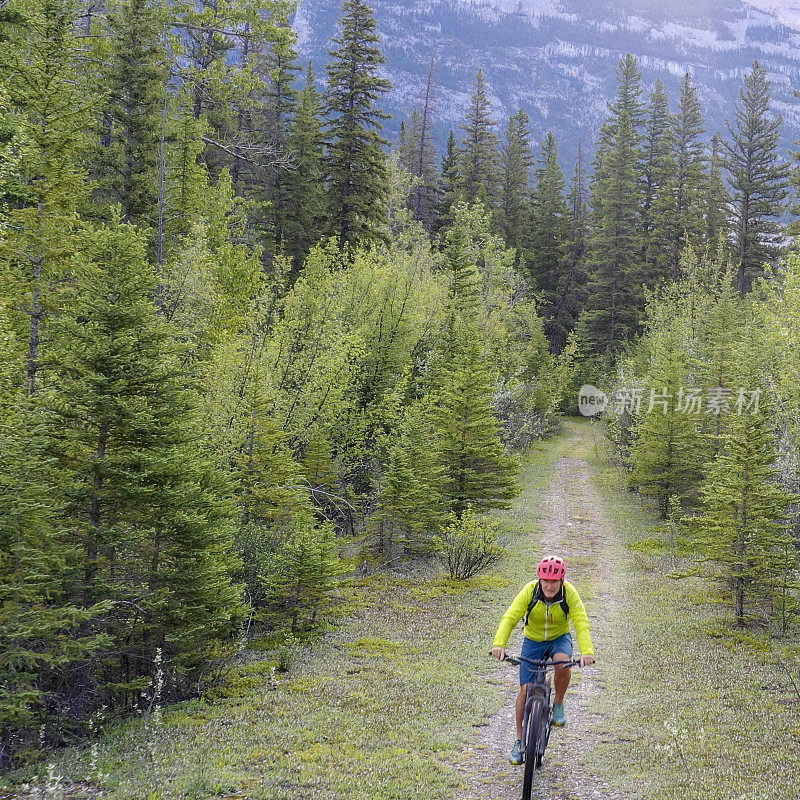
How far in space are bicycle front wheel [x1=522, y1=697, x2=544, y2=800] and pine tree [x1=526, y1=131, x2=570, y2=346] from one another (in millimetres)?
62688

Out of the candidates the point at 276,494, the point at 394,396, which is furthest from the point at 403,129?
the point at 276,494

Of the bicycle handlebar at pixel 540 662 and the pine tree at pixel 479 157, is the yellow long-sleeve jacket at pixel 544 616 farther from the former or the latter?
the pine tree at pixel 479 157

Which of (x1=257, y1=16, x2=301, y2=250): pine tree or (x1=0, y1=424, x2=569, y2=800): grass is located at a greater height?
(x1=257, y1=16, x2=301, y2=250): pine tree

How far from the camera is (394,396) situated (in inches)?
851

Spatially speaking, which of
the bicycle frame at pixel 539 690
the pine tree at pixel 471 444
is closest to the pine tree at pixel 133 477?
the bicycle frame at pixel 539 690

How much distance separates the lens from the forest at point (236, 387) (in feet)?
33.9

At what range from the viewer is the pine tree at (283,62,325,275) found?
39.8 metres

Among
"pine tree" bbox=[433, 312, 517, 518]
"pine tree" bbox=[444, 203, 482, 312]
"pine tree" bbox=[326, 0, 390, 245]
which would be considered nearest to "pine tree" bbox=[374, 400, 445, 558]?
"pine tree" bbox=[433, 312, 517, 518]

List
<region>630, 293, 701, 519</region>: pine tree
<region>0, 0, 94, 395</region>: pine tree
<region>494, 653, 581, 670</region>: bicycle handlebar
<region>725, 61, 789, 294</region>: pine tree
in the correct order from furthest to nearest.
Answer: <region>725, 61, 789, 294</region>: pine tree < <region>630, 293, 701, 519</region>: pine tree < <region>0, 0, 94, 395</region>: pine tree < <region>494, 653, 581, 670</region>: bicycle handlebar

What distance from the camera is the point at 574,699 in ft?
33.4

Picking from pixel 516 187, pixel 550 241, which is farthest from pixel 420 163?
pixel 550 241

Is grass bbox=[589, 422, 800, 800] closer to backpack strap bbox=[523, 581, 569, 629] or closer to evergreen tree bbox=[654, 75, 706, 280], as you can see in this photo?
backpack strap bbox=[523, 581, 569, 629]

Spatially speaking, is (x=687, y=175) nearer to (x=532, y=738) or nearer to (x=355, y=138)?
(x=355, y=138)

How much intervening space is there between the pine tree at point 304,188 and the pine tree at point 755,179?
3476 centimetres
